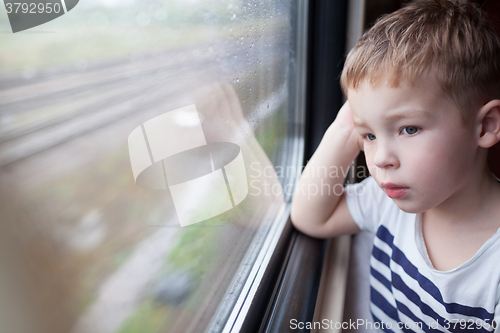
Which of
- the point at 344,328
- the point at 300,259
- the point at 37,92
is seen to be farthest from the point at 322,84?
the point at 37,92

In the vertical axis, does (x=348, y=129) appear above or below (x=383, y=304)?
above

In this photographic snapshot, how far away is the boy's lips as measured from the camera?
627 millimetres

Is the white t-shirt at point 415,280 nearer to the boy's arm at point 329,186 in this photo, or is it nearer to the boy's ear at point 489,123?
the boy's arm at point 329,186

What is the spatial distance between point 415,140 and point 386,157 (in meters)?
0.05

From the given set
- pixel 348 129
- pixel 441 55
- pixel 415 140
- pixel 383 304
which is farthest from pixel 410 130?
pixel 383 304

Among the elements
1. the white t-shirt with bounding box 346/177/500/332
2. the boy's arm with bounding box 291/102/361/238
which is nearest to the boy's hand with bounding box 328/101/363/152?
the boy's arm with bounding box 291/102/361/238

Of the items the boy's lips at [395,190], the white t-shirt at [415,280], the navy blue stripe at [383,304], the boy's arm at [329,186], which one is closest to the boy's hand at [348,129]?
the boy's arm at [329,186]

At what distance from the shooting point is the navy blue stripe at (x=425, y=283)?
0.70 metres

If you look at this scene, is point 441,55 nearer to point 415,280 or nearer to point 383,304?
point 415,280

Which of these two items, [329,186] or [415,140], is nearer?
[415,140]

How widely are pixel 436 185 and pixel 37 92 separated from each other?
606 mm

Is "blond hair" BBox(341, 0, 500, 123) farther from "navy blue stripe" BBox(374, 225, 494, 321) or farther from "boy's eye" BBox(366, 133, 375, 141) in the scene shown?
"navy blue stripe" BBox(374, 225, 494, 321)

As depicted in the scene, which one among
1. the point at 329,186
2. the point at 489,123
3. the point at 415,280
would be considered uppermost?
the point at 489,123

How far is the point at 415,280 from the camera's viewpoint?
79 centimetres
